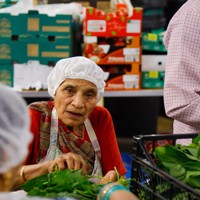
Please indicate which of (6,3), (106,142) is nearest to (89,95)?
(106,142)

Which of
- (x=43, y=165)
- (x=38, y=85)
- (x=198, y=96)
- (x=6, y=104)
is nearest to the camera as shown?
(x=6, y=104)

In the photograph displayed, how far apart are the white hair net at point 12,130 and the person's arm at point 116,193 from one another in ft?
1.69

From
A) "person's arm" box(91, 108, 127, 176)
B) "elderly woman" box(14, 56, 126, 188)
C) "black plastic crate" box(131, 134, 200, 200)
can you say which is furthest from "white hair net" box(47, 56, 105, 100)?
"black plastic crate" box(131, 134, 200, 200)

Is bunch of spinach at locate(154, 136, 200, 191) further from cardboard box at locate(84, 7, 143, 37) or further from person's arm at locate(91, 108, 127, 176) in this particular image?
cardboard box at locate(84, 7, 143, 37)

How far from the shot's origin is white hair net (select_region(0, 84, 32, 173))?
4.12 ft

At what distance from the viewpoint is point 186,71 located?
292cm

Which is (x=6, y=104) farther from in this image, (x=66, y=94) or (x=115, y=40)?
(x=115, y=40)

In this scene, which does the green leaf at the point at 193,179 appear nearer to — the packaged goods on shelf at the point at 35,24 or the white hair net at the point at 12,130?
the white hair net at the point at 12,130

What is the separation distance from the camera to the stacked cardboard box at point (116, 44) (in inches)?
201

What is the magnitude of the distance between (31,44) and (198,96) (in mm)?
2506

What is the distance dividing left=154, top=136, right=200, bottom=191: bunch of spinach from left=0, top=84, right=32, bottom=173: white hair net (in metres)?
0.77

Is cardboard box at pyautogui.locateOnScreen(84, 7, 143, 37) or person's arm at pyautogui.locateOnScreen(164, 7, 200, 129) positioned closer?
person's arm at pyautogui.locateOnScreen(164, 7, 200, 129)

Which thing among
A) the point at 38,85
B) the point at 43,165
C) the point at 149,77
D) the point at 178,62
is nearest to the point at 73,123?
the point at 43,165

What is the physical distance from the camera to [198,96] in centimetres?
291
